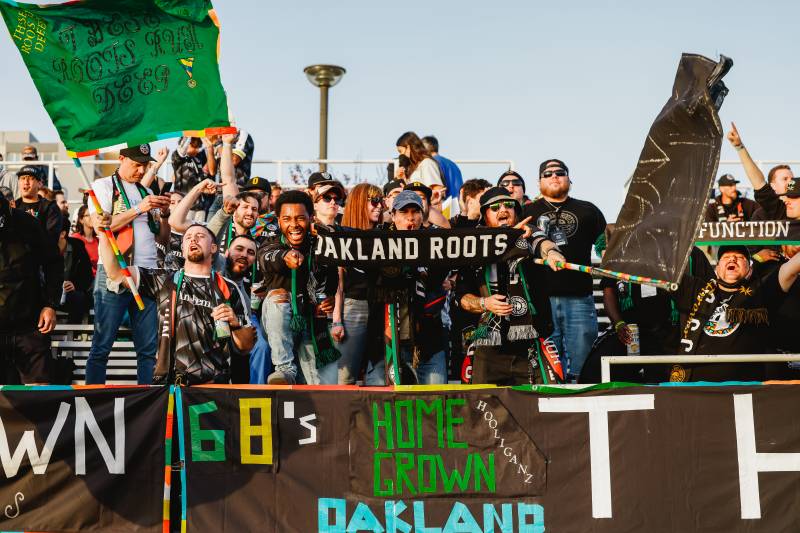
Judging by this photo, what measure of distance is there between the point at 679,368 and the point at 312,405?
119 inches

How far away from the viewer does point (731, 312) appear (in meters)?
7.21

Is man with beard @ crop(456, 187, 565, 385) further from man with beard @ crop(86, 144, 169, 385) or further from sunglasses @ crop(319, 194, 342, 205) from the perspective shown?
man with beard @ crop(86, 144, 169, 385)

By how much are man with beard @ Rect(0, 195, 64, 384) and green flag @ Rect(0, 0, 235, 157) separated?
→ 4.50ft


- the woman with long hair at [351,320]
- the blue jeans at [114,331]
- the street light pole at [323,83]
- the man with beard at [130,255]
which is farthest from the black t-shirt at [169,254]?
the street light pole at [323,83]

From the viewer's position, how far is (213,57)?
725 cm

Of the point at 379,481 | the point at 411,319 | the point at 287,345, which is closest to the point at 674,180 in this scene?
the point at 411,319

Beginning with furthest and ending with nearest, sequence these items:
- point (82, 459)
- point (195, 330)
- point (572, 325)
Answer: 1. point (572, 325)
2. point (195, 330)
3. point (82, 459)

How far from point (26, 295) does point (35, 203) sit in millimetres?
2615

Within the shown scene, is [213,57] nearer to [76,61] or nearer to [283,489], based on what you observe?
[76,61]

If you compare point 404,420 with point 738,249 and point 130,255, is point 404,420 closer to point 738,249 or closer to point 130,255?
point 738,249

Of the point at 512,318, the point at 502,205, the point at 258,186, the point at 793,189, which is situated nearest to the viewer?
the point at 512,318

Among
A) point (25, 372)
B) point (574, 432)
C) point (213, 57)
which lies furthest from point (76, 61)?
point (574, 432)

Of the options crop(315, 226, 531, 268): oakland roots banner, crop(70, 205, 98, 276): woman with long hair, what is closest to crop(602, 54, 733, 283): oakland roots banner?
crop(315, 226, 531, 268): oakland roots banner

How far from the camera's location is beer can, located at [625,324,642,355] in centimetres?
811
